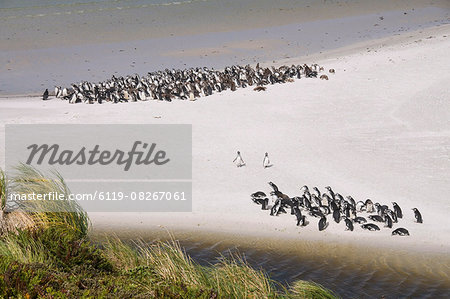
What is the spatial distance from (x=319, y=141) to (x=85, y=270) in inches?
379

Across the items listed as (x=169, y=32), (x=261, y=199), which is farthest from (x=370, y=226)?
(x=169, y=32)

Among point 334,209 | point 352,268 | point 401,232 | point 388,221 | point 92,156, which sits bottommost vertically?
point 352,268

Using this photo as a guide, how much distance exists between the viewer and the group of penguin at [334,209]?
492 inches

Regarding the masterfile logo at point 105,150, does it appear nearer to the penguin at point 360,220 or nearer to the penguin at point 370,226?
the penguin at point 360,220

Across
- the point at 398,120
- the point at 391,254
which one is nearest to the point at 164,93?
the point at 398,120

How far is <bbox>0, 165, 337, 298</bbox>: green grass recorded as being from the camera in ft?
25.1

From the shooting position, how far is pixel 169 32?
3812 centimetres

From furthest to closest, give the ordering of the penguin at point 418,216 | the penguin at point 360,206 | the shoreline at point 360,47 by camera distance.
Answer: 1. the shoreline at point 360,47
2. the penguin at point 360,206
3. the penguin at point 418,216

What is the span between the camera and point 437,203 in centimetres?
1373

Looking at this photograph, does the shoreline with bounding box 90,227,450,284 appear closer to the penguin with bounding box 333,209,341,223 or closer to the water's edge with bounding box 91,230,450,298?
the water's edge with bounding box 91,230,450,298

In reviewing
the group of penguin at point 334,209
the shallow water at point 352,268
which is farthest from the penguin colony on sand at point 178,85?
the shallow water at point 352,268

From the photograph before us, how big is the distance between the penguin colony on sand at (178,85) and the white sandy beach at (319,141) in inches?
23.0

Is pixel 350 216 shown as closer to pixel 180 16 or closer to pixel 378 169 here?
pixel 378 169

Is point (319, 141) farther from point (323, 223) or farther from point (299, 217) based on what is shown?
point (323, 223)
